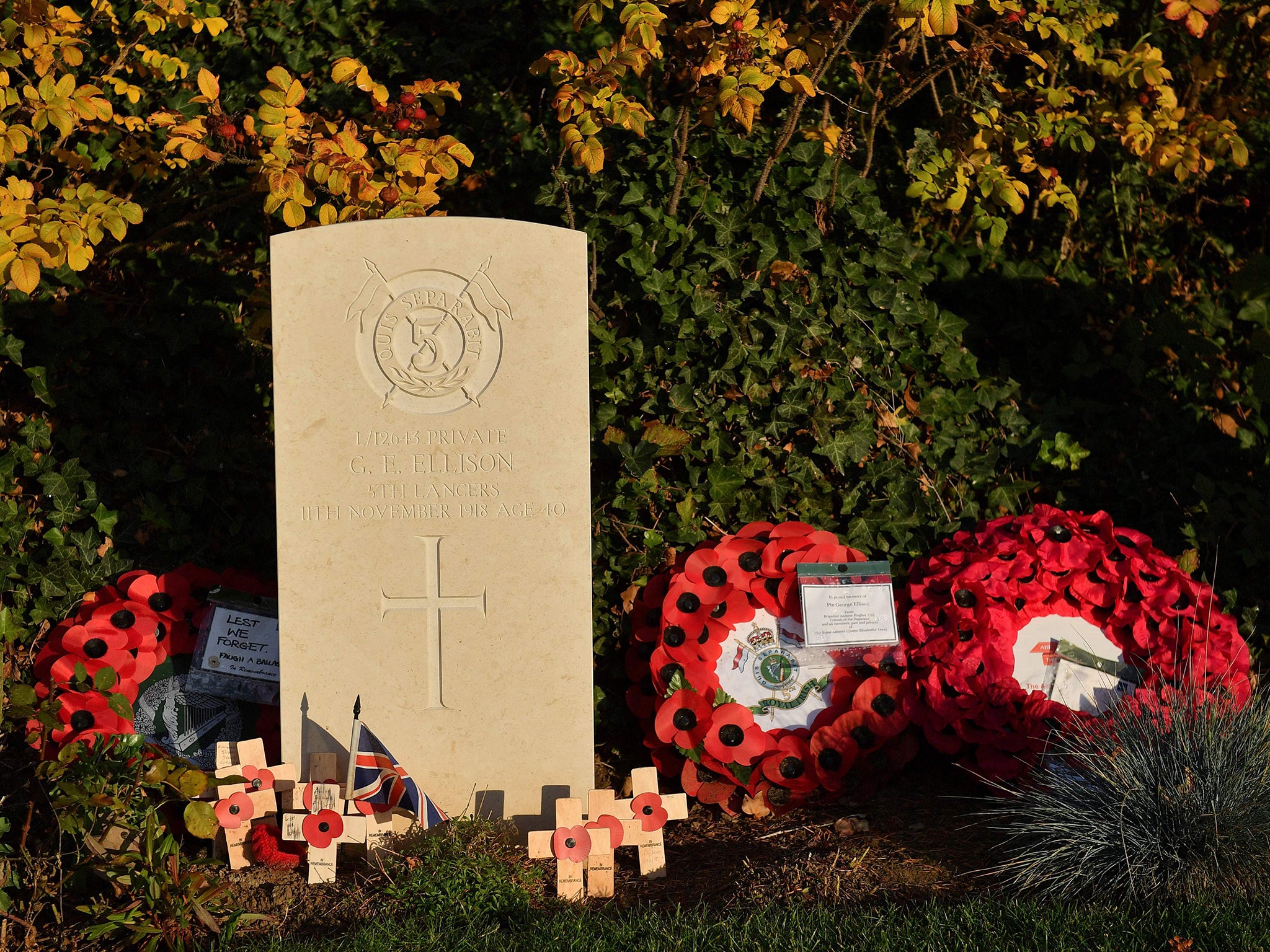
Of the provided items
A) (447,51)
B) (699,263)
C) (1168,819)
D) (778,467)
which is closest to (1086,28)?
(699,263)

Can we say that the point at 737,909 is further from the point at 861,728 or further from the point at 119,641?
the point at 119,641

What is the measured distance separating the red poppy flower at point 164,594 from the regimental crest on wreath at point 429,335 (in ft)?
4.07

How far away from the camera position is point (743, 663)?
386 cm

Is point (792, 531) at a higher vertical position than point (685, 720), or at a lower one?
higher

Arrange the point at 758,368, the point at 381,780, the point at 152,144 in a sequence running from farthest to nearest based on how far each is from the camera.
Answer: the point at 152,144
the point at 758,368
the point at 381,780

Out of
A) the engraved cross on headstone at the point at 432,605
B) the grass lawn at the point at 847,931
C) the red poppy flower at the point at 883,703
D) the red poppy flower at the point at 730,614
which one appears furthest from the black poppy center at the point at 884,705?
the engraved cross on headstone at the point at 432,605

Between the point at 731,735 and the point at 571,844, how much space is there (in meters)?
0.81

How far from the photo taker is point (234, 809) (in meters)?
3.27

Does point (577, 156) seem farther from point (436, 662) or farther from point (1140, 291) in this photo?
point (1140, 291)

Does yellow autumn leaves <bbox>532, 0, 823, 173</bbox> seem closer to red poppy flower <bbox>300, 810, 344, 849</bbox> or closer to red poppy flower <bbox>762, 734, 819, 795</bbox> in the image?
red poppy flower <bbox>762, 734, 819, 795</bbox>

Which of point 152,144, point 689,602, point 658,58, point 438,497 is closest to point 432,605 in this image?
point 438,497

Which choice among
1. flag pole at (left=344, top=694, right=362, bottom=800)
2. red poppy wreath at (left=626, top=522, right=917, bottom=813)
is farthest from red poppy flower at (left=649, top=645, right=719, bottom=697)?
flag pole at (left=344, top=694, right=362, bottom=800)

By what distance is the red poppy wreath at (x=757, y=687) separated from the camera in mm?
3762

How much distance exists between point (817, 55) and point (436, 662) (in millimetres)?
2764
